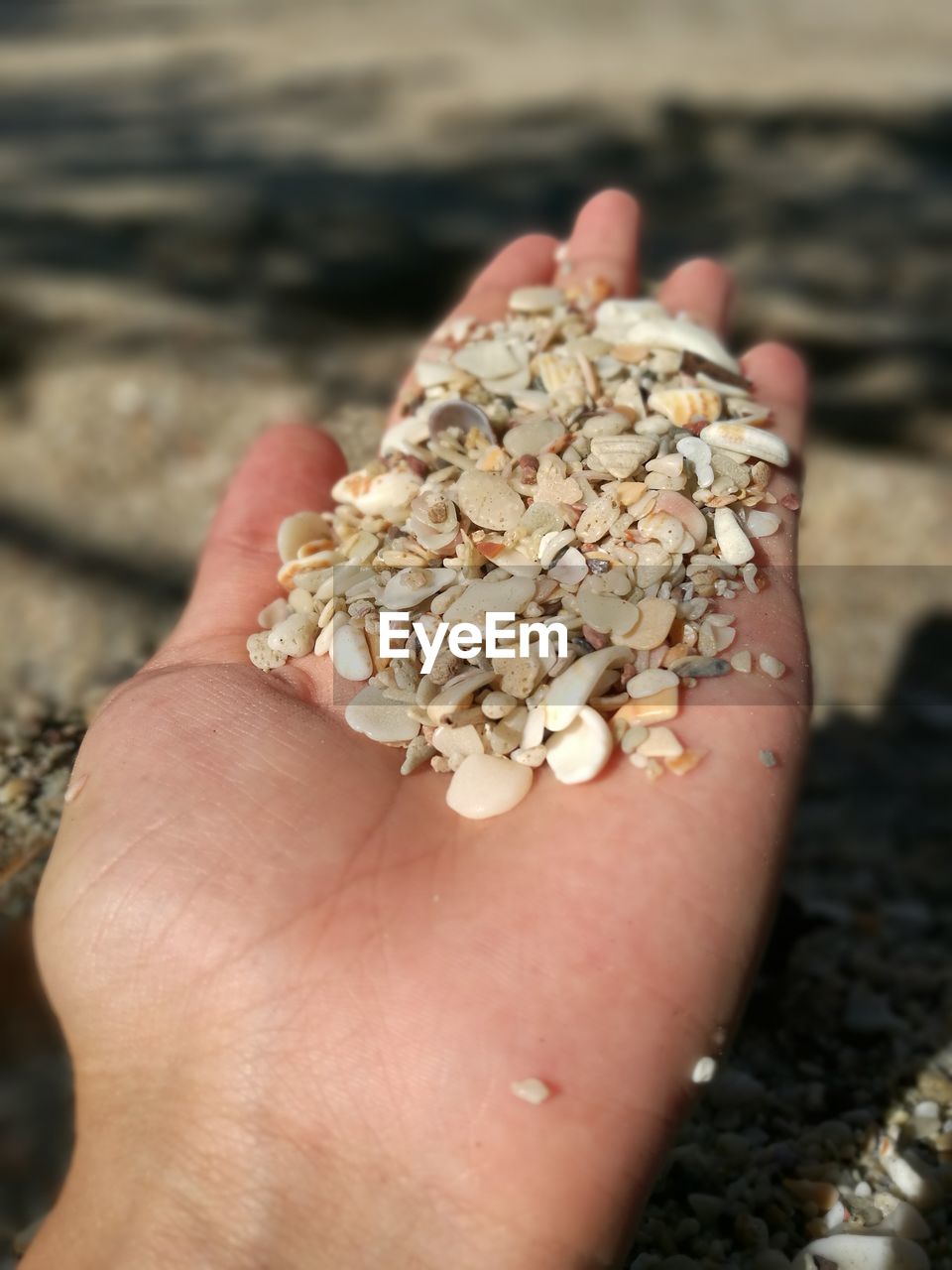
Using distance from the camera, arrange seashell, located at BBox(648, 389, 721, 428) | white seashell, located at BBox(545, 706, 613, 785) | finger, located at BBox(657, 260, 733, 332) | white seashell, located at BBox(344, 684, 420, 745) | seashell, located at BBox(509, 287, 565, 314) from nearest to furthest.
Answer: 1. white seashell, located at BBox(545, 706, 613, 785)
2. white seashell, located at BBox(344, 684, 420, 745)
3. seashell, located at BBox(648, 389, 721, 428)
4. seashell, located at BBox(509, 287, 565, 314)
5. finger, located at BBox(657, 260, 733, 332)

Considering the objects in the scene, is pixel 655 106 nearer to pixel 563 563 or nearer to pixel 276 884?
pixel 563 563

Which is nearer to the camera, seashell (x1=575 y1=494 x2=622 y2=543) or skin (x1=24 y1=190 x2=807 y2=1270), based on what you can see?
skin (x1=24 y1=190 x2=807 y2=1270)

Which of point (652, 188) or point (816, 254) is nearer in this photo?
point (816, 254)

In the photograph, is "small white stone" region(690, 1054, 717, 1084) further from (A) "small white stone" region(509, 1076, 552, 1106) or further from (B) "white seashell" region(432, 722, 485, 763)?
(B) "white seashell" region(432, 722, 485, 763)

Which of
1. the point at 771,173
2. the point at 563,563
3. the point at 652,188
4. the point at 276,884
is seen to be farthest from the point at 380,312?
the point at 276,884

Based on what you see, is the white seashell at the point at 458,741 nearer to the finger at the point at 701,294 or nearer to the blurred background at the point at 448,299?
the blurred background at the point at 448,299

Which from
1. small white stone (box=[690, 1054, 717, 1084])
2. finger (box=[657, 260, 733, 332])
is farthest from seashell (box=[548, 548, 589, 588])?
finger (box=[657, 260, 733, 332])
